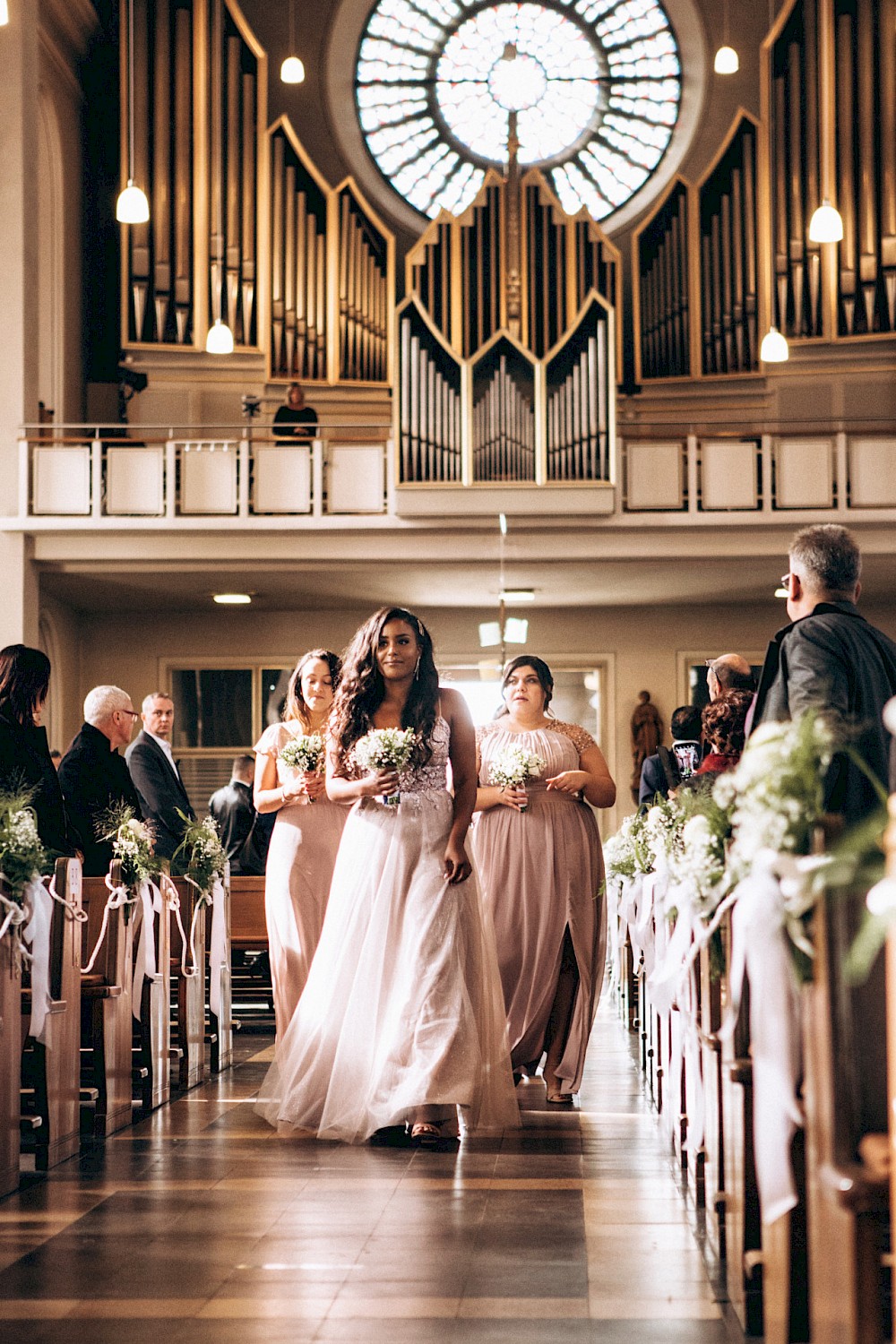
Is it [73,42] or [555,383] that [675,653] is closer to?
[555,383]

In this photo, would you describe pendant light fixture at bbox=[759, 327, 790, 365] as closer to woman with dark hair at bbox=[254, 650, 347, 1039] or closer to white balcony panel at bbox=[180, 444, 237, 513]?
white balcony panel at bbox=[180, 444, 237, 513]

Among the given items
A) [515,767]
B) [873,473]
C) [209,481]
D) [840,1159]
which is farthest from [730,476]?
[840,1159]

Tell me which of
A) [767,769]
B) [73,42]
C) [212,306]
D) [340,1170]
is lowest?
[340,1170]

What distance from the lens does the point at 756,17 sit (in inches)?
742

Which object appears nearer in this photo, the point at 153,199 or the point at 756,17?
the point at 153,199

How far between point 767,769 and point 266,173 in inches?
603

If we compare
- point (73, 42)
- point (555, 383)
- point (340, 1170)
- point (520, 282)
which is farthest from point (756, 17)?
point (340, 1170)

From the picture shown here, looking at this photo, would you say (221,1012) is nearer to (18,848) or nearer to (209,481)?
(18,848)

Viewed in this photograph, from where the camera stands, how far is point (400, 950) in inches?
239

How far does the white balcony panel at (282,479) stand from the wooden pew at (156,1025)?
27.9ft

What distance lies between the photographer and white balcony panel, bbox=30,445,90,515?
15375 mm

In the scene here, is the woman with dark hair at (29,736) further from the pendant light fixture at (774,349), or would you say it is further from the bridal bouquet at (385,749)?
the pendant light fixture at (774,349)

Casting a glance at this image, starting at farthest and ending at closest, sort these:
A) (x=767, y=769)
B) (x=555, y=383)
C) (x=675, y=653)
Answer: (x=675, y=653) → (x=555, y=383) → (x=767, y=769)

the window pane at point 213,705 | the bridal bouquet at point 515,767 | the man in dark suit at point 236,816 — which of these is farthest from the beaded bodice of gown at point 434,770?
the window pane at point 213,705
